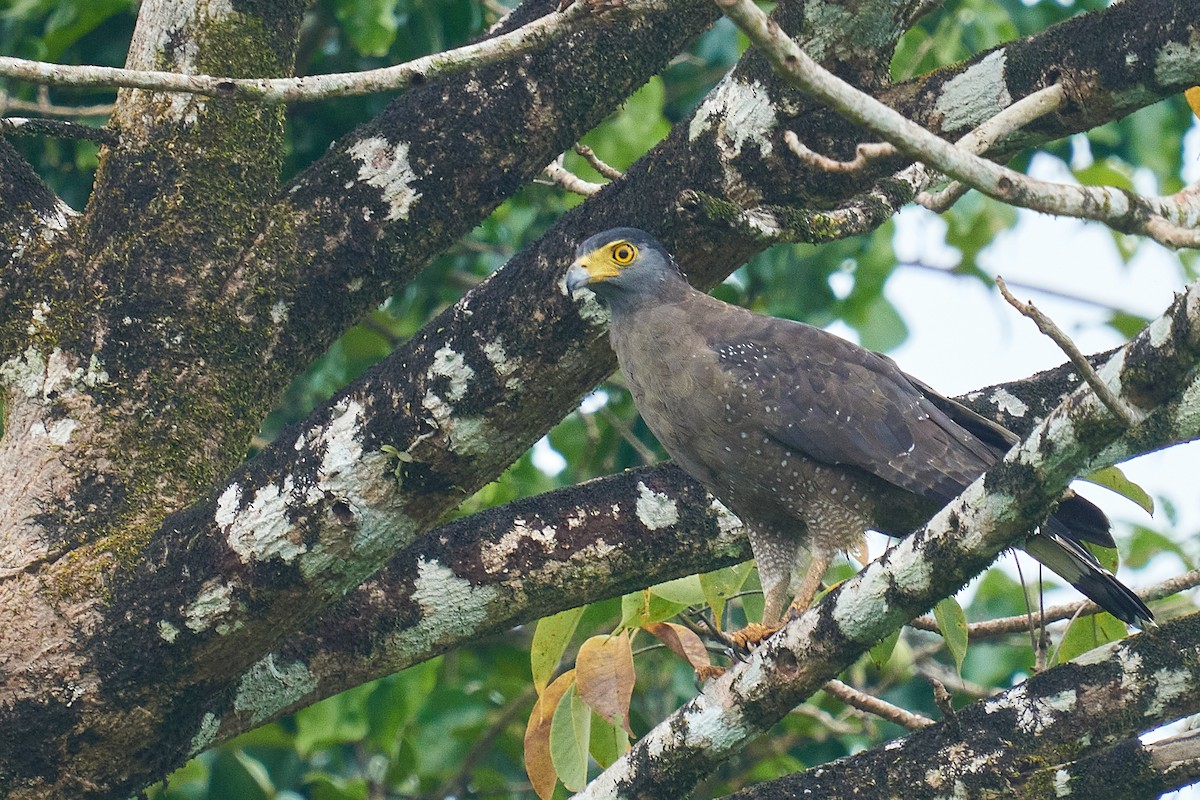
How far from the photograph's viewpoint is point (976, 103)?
3266mm

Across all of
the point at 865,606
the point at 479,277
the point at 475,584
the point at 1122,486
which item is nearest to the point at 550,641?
the point at 475,584

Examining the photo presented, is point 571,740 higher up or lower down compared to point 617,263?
lower down

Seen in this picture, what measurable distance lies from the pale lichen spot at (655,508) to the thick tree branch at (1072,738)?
1001 mm

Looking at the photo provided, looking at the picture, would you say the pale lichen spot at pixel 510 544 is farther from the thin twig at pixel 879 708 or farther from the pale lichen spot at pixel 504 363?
the thin twig at pixel 879 708

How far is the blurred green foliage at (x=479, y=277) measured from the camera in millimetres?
5500

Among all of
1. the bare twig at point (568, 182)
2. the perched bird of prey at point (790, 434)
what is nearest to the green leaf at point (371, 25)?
the bare twig at point (568, 182)

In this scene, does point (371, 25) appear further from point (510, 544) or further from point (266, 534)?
point (266, 534)

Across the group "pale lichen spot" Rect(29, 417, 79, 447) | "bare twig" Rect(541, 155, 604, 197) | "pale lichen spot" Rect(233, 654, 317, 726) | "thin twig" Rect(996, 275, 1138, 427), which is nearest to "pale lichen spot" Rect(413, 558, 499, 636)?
"pale lichen spot" Rect(233, 654, 317, 726)

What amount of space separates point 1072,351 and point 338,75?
154 centimetres

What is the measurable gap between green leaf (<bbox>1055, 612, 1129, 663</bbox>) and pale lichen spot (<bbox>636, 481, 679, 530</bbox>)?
1106 millimetres

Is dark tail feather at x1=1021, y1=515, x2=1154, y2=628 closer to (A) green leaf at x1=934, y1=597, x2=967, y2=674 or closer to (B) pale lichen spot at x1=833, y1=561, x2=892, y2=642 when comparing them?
(A) green leaf at x1=934, y1=597, x2=967, y2=674

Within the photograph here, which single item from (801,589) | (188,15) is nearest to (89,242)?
(188,15)

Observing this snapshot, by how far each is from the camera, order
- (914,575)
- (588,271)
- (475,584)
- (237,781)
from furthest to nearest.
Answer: (237,781) < (475,584) < (588,271) < (914,575)

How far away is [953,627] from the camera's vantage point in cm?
342
